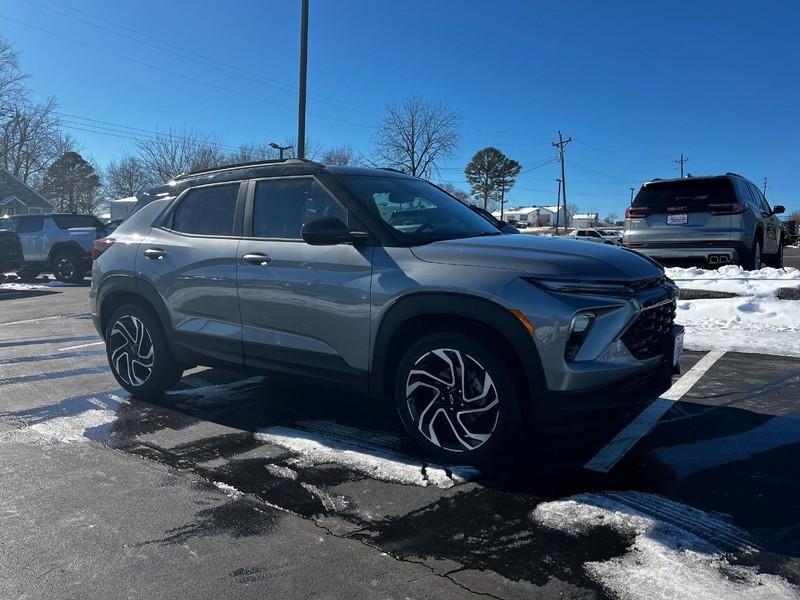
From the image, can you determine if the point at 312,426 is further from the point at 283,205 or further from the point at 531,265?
the point at 531,265

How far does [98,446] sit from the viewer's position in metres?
3.89

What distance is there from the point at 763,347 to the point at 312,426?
5069 mm

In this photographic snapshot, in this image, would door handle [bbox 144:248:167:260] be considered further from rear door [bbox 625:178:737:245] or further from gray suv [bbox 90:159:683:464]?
rear door [bbox 625:178:737:245]

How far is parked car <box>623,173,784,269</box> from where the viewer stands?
898cm

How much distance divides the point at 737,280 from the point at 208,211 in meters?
7.45

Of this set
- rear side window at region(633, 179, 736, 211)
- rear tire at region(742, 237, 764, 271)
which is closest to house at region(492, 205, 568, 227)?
rear tire at region(742, 237, 764, 271)

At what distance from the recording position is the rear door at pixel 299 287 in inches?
143

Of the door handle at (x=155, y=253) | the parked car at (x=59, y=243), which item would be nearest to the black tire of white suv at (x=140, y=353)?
the door handle at (x=155, y=253)

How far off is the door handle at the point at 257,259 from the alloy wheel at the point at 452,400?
4.28 ft

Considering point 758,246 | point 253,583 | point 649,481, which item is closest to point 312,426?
point 253,583

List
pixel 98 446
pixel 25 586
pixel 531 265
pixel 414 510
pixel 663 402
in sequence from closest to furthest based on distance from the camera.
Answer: pixel 25 586 → pixel 414 510 → pixel 531 265 → pixel 98 446 → pixel 663 402

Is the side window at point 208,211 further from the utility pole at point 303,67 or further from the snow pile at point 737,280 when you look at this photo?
the utility pole at point 303,67

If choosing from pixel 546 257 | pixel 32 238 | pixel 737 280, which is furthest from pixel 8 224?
pixel 546 257

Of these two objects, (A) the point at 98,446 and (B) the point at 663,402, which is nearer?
(A) the point at 98,446
